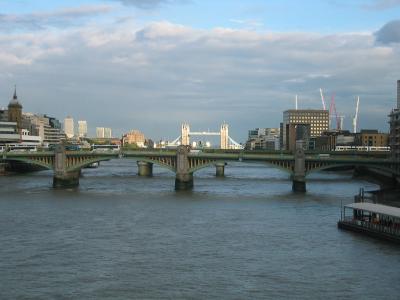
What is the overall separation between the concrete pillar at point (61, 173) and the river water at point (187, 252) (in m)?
22.8

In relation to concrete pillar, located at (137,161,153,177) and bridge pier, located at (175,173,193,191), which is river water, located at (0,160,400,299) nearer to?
bridge pier, located at (175,173,193,191)

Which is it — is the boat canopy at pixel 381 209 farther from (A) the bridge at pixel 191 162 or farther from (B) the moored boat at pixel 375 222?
(A) the bridge at pixel 191 162

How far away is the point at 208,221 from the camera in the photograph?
62.3 metres

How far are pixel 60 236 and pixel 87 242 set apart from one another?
355 centimetres

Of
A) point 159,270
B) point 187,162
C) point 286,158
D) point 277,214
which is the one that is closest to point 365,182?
point 286,158

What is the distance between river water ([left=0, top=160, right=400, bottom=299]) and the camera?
121 ft

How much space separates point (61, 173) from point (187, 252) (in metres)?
59.8

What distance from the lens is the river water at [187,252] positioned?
121ft

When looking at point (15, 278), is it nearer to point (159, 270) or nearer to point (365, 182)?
point (159, 270)

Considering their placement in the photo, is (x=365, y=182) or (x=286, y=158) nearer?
(x=286, y=158)

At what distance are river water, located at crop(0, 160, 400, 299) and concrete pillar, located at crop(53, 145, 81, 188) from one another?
22.8 m

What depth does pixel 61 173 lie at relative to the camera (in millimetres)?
102688

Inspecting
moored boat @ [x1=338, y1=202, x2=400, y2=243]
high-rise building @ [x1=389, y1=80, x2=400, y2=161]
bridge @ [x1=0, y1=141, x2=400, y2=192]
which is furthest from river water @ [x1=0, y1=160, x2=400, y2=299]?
high-rise building @ [x1=389, y1=80, x2=400, y2=161]

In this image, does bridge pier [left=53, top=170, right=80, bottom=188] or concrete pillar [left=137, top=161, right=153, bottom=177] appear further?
concrete pillar [left=137, top=161, right=153, bottom=177]
